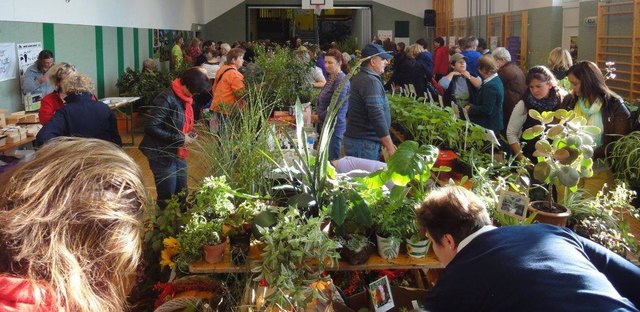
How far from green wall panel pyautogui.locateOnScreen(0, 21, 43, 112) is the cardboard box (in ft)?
16.7

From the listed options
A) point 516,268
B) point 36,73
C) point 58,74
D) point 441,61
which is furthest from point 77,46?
point 516,268

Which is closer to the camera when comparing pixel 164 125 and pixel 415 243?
pixel 415 243

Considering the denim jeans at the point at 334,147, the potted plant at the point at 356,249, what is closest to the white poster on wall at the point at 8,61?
the denim jeans at the point at 334,147

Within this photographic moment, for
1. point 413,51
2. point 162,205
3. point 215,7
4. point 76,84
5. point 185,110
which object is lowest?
point 162,205

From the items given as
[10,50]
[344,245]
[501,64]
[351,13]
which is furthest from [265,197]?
[351,13]

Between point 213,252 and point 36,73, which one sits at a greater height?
point 36,73

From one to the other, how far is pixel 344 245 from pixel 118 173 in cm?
134

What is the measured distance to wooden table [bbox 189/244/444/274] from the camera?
238cm

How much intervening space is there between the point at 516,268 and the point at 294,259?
0.80m

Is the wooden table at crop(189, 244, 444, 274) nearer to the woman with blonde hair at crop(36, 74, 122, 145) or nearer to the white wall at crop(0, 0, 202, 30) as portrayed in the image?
the woman with blonde hair at crop(36, 74, 122, 145)

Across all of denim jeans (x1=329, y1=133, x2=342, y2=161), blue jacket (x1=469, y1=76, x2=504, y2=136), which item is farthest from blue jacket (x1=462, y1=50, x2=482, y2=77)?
denim jeans (x1=329, y1=133, x2=342, y2=161)

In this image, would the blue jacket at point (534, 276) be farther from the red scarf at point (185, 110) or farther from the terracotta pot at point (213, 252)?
the red scarf at point (185, 110)

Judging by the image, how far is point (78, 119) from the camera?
392 cm

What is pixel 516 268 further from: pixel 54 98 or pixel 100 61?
pixel 100 61
